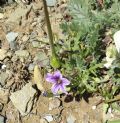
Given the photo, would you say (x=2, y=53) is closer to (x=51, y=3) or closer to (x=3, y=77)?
(x=3, y=77)

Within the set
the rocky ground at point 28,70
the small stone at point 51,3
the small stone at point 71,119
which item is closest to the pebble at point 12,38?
the rocky ground at point 28,70

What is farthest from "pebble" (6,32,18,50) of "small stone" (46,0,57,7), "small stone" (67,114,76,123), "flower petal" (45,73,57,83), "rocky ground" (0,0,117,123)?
"small stone" (67,114,76,123)

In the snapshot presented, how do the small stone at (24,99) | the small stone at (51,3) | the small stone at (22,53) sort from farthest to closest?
the small stone at (51,3) < the small stone at (22,53) < the small stone at (24,99)

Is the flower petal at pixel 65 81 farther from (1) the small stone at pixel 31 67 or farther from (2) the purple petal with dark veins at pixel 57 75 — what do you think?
(1) the small stone at pixel 31 67

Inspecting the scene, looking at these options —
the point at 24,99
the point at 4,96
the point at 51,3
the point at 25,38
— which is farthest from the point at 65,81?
the point at 51,3

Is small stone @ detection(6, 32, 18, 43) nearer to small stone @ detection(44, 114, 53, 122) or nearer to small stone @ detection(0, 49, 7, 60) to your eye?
small stone @ detection(0, 49, 7, 60)

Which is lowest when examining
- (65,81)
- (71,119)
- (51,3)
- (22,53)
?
(71,119)
